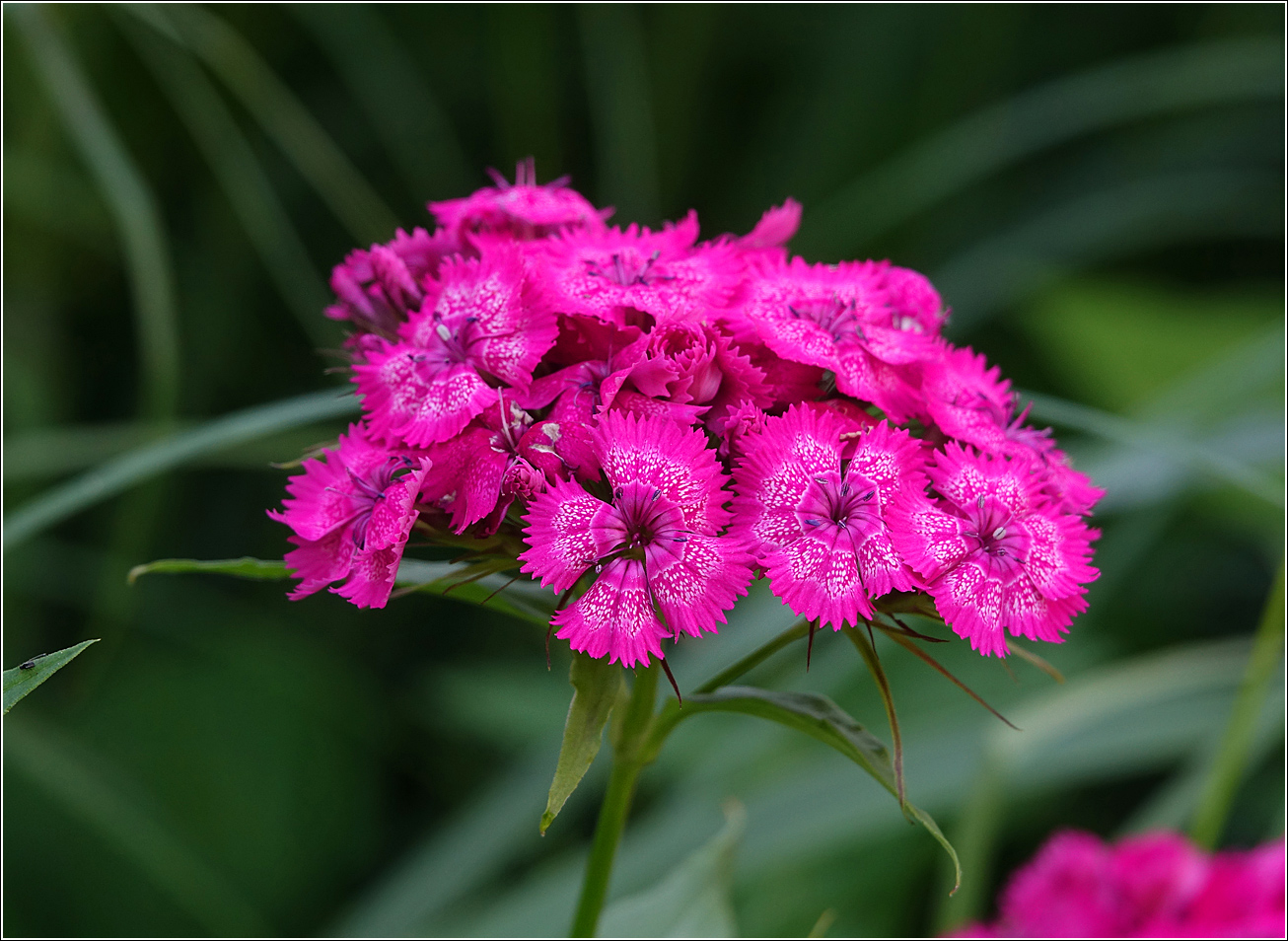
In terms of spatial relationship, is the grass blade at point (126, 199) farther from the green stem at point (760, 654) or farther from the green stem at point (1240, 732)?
the green stem at point (1240, 732)

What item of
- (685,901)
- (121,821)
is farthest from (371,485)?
(121,821)

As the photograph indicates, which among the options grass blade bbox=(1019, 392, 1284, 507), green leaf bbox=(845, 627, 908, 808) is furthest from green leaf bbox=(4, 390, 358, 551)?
grass blade bbox=(1019, 392, 1284, 507)

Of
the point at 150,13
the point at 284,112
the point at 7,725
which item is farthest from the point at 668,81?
the point at 7,725

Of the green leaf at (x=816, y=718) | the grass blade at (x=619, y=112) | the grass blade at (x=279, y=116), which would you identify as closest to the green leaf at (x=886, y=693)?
the green leaf at (x=816, y=718)

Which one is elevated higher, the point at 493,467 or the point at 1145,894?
the point at 493,467

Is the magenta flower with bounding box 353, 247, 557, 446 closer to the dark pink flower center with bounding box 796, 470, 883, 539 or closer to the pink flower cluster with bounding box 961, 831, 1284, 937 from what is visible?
the dark pink flower center with bounding box 796, 470, 883, 539

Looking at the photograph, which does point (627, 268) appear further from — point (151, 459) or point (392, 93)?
point (392, 93)
